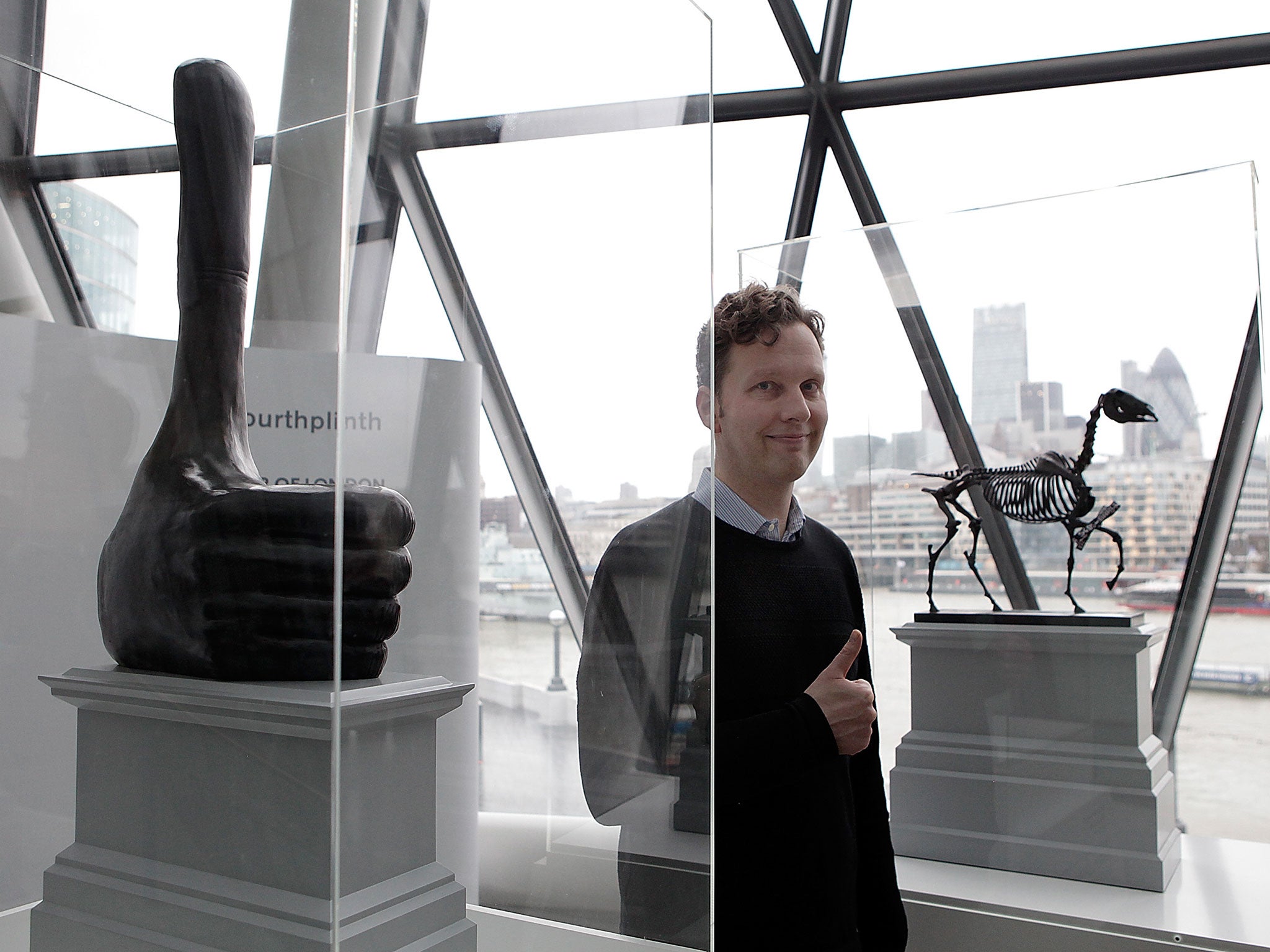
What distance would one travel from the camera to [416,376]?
101 centimetres

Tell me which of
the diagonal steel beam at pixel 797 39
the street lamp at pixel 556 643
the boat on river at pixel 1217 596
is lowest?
the boat on river at pixel 1217 596

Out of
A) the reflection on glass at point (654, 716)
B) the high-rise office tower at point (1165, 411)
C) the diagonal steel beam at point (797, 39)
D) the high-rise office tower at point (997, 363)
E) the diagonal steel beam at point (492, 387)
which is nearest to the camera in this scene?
the diagonal steel beam at point (492, 387)

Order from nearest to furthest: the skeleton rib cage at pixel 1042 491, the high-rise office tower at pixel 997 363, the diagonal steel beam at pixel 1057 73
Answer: the skeleton rib cage at pixel 1042 491 < the high-rise office tower at pixel 997 363 < the diagonal steel beam at pixel 1057 73

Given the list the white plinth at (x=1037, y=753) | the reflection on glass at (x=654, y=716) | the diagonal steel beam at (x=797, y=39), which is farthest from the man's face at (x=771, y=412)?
the diagonal steel beam at (x=797, y=39)

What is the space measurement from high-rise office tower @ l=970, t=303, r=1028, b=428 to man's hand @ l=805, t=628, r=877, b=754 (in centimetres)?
207

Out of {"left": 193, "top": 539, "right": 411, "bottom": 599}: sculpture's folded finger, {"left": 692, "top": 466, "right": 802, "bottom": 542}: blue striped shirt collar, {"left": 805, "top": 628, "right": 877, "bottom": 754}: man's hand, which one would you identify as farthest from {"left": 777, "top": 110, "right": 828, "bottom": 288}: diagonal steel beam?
{"left": 193, "top": 539, "right": 411, "bottom": 599}: sculpture's folded finger

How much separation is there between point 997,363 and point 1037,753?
1.53 metres

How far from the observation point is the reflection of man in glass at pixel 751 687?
55.4 inches

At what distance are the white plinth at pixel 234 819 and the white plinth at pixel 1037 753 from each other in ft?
10.4

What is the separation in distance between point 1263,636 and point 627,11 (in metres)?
3.20

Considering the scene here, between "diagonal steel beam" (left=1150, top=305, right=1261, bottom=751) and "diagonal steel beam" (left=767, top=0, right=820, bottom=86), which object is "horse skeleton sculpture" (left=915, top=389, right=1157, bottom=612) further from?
"diagonal steel beam" (left=767, top=0, right=820, bottom=86)

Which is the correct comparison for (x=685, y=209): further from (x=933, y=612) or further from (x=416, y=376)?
(x=933, y=612)

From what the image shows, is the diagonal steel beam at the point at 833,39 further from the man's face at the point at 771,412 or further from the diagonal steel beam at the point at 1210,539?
the man's face at the point at 771,412

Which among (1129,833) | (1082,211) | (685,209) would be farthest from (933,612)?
(685,209)
